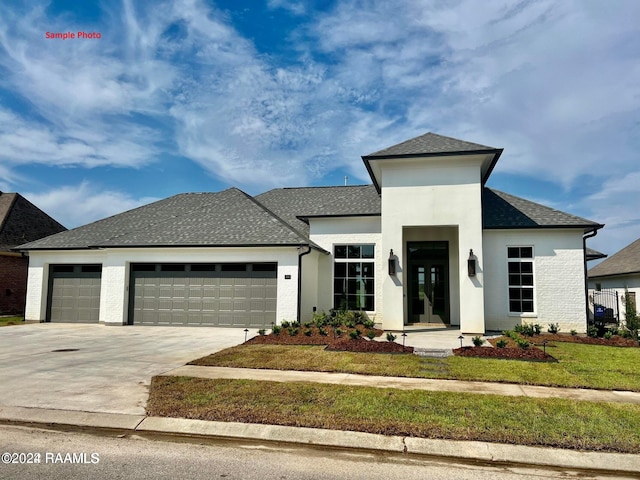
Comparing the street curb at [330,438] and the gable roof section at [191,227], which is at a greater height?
the gable roof section at [191,227]

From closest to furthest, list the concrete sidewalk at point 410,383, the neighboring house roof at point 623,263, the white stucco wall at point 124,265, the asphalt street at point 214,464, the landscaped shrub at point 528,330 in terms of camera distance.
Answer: the asphalt street at point 214,464
the concrete sidewalk at point 410,383
the landscaped shrub at point 528,330
the white stucco wall at point 124,265
the neighboring house roof at point 623,263

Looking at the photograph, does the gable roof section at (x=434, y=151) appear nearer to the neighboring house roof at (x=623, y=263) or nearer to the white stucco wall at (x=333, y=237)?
the white stucco wall at (x=333, y=237)

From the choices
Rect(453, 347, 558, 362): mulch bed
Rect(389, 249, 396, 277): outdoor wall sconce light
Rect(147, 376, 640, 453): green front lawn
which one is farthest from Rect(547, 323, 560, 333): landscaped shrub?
Rect(147, 376, 640, 453): green front lawn

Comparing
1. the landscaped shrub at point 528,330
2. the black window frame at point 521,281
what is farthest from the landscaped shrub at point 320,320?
the black window frame at point 521,281

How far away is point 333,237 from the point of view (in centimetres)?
1686

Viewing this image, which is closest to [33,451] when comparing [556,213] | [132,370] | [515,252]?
[132,370]

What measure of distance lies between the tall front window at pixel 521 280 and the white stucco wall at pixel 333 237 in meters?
4.83

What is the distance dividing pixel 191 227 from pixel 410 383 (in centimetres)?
1286

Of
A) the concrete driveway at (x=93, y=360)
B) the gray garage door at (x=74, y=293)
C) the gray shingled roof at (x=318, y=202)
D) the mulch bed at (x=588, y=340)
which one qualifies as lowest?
the concrete driveway at (x=93, y=360)

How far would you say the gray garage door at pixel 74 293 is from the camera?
17.5 meters

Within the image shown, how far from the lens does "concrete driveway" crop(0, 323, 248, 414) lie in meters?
Result: 6.26

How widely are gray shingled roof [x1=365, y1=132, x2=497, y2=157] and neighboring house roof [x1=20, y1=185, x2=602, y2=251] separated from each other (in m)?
2.72

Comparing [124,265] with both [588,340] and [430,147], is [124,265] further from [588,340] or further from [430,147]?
[588,340]

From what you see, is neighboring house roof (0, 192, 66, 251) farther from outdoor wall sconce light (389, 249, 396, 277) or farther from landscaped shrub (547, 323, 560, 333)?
landscaped shrub (547, 323, 560, 333)
